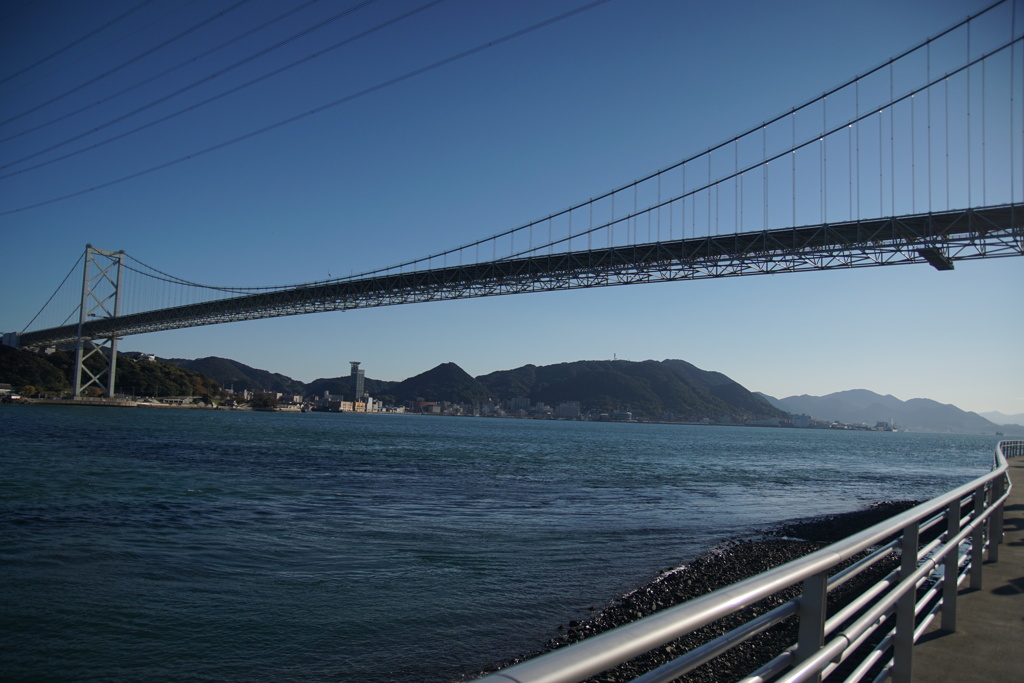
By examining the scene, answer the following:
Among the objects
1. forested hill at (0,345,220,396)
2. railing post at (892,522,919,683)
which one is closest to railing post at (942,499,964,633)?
railing post at (892,522,919,683)

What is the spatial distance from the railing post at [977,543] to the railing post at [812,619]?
3.20 m

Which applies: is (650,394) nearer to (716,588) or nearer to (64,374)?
(64,374)

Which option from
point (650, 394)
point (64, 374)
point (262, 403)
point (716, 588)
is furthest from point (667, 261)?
point (650, 394)

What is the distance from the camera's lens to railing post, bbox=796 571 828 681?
162 centimetres

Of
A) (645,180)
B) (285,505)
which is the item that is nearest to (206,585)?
(285,505)

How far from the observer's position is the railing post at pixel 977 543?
13.7 ft

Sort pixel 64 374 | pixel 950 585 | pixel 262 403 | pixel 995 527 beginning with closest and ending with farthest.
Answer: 1. pixel 950 585
2. pixel 995 527
3. pixel 64 374
4. pixel 262 403

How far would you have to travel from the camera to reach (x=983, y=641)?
345cm

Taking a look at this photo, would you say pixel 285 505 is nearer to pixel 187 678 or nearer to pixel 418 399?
pixel 187 678

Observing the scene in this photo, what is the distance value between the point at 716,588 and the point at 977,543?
490cm

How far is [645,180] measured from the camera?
1455 inches

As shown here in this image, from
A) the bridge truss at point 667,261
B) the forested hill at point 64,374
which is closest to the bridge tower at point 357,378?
the forested hill at point 64,374

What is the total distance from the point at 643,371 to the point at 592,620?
185031 millimetres

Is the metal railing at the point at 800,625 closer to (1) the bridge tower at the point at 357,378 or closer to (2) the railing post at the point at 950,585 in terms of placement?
(2) the railing post at the point at 950,585
